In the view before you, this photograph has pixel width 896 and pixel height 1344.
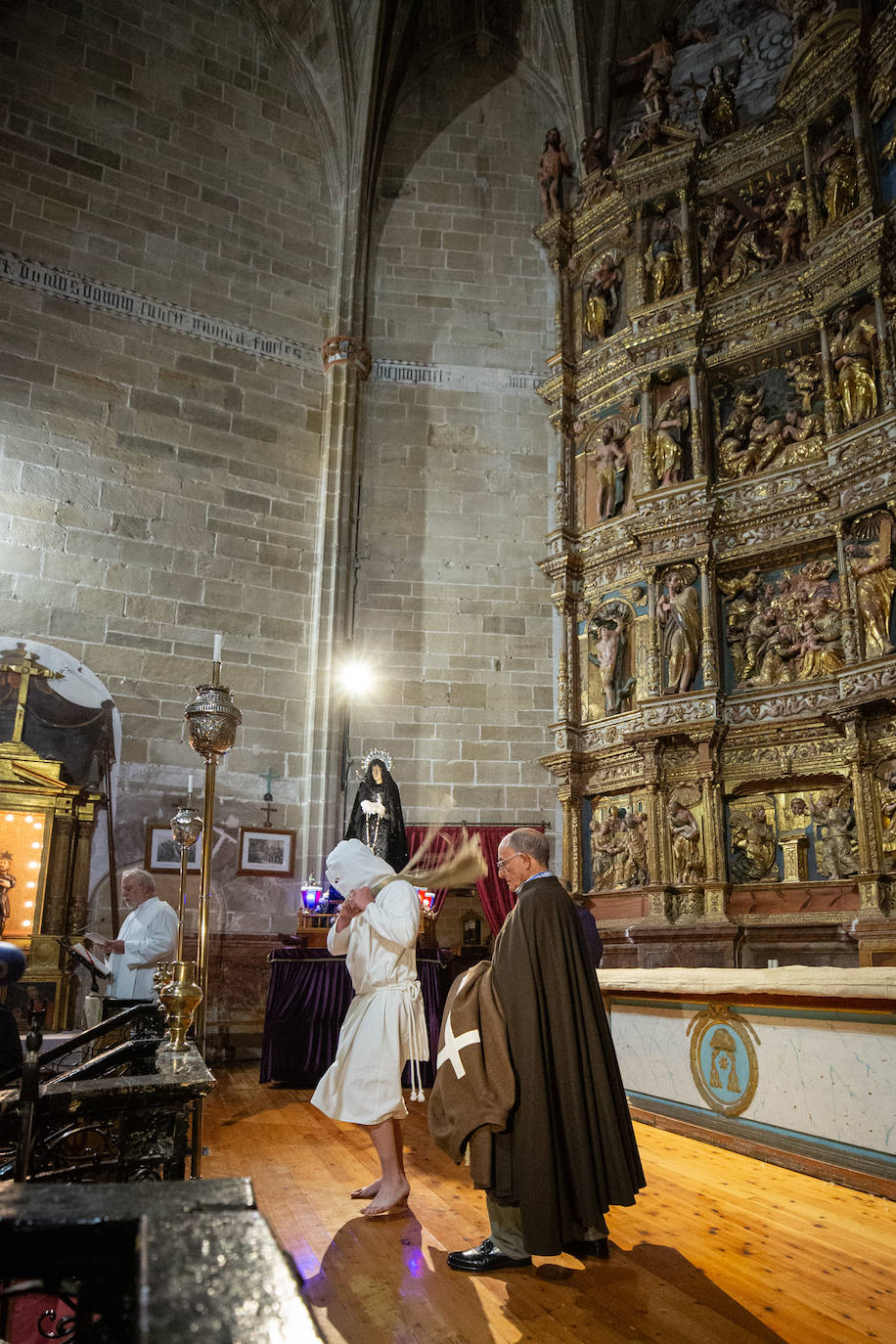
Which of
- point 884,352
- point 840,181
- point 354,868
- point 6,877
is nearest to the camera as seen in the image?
point 354,868

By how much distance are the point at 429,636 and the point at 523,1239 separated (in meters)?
8.49

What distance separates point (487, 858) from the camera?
1051 centimetres

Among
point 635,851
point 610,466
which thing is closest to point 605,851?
point 635,851

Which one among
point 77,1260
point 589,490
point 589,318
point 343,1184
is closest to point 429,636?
point 589,490

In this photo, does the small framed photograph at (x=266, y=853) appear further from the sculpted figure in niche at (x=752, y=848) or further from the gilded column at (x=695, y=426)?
the gilded column at (x=695, y=426)

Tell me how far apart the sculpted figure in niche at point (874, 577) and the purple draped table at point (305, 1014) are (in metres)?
5.14

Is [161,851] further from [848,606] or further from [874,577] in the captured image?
[874,577]

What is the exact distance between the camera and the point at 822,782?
29.6 ft

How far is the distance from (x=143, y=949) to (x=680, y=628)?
649cm

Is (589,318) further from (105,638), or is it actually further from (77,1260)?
(77,1260)

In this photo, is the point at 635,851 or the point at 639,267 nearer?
the point at 635,851

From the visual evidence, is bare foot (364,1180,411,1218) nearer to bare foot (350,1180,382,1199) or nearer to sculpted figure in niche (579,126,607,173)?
bare foot (350,1180,382,1199)

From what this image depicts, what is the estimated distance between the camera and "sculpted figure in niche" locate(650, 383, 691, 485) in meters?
10.6

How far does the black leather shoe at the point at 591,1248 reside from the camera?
332 centimetres
